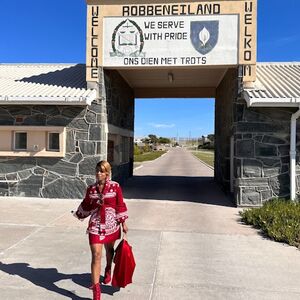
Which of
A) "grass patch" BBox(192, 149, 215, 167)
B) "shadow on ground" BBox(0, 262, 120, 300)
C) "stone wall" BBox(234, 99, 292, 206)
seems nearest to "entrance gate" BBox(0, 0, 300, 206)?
"stone wall" BBox(234, 99, 292, 206)

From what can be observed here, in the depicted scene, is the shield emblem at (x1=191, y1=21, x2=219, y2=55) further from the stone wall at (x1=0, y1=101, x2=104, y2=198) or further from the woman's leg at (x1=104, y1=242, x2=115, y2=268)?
the woman's leg at (x1=104, y1=242, x2=115, y2=268)

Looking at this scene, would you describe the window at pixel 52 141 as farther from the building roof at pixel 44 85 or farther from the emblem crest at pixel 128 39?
the emblem crest at pixel 128 39

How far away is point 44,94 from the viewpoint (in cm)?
1118

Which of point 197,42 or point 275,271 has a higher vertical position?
point 197,42

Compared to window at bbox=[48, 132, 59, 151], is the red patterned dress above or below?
below

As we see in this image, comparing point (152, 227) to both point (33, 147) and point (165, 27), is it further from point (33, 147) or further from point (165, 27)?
point (165, 27)

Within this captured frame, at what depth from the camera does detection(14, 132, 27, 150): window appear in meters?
11.6

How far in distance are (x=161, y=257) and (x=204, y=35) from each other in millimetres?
7050

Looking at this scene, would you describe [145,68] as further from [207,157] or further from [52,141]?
[207,157]

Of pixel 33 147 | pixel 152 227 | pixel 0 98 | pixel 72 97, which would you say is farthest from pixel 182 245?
pixel 0 98

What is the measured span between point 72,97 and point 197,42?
3800 mm

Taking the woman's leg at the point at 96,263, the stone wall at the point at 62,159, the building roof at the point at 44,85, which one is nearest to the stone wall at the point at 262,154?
the stone wall at the point at 62,159

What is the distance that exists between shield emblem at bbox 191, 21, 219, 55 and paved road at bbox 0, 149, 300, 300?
4.49 meters

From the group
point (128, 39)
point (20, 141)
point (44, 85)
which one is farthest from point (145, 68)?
point (20, 141)
